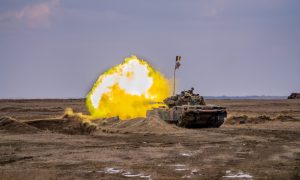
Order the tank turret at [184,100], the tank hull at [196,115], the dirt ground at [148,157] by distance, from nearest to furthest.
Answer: the dirt ground at [148,157] < the tank hull at [196,115] < the tank turret at [184,100]

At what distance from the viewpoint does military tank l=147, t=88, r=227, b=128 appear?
2900cm

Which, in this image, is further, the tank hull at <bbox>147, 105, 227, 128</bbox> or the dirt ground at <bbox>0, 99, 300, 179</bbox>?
the tank hull at <bbox>147, 105, 227, 128</bbox>

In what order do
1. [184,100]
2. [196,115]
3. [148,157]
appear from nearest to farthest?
[148,157]
[196,115]
[184,100]

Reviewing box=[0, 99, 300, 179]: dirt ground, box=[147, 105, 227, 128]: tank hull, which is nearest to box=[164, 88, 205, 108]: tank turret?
box=[147, 105, 227, 128]: tank hull

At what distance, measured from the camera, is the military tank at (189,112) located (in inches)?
1142

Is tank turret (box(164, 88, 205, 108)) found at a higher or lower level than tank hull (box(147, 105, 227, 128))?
higher

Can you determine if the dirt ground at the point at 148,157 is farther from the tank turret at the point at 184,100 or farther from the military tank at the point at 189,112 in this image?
the tank turret at the point at 184,100

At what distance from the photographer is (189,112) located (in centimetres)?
2883

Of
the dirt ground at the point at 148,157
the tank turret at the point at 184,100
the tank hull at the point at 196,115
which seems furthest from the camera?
the tank turret at the point at 184,100

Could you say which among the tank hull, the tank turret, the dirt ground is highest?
the tank turret

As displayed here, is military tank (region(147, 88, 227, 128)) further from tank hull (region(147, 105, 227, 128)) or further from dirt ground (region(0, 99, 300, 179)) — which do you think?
dirt ground (region(0, 99, 300, 179))

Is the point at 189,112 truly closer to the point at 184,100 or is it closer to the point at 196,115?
the point at 196,115

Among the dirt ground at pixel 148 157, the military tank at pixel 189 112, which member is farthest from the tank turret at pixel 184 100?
the dirt ground at pixel 148 157

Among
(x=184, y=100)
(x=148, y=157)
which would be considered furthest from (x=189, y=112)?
(x=148, y=157)
